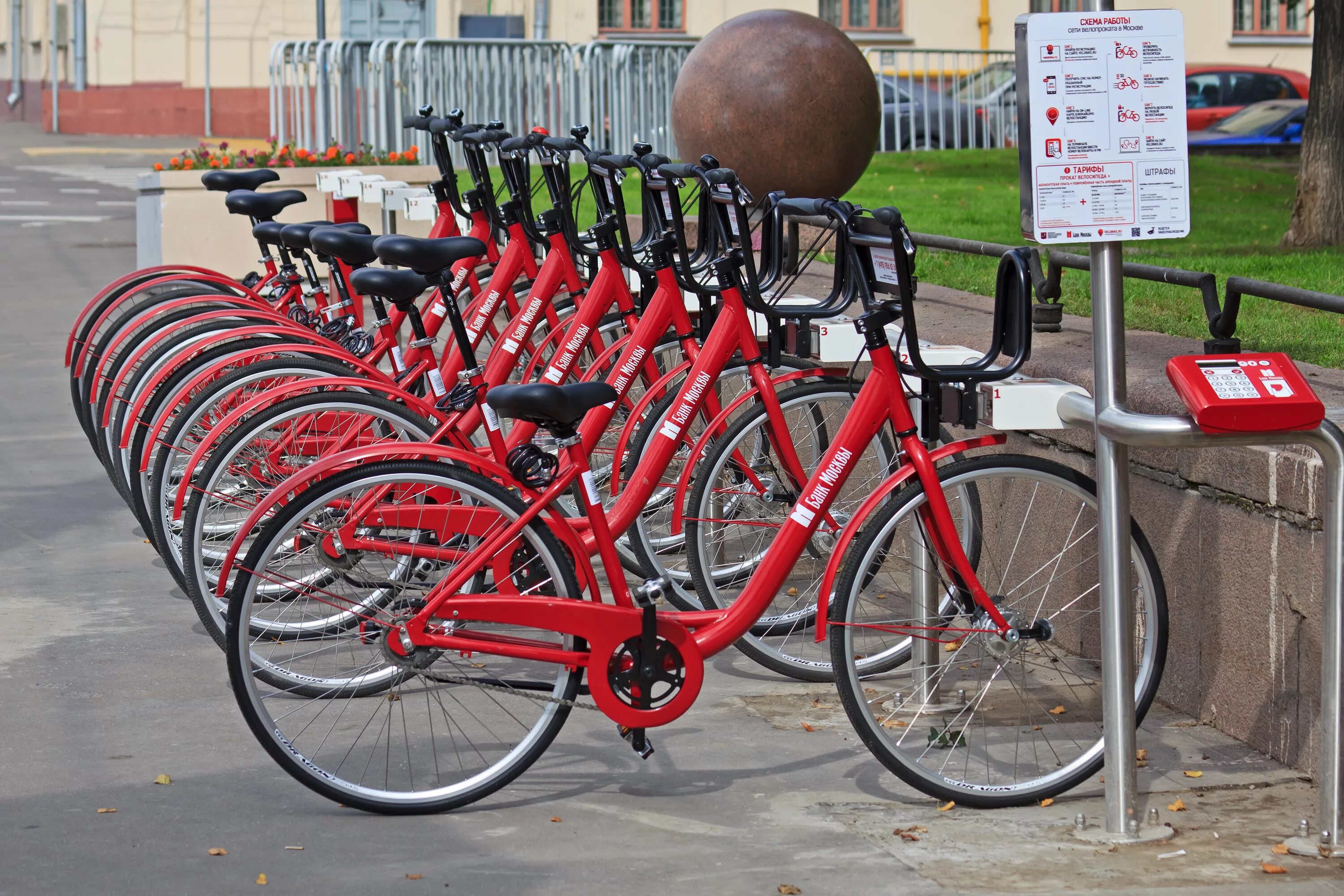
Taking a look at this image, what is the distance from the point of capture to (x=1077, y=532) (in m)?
4.64

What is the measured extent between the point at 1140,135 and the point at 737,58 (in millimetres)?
4946

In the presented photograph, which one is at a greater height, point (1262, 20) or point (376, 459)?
point (1262, 20)

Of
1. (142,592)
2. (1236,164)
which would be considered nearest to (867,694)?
(142,592)

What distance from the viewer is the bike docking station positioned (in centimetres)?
388

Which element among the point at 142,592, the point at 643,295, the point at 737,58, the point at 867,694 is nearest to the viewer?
the point at 867,694

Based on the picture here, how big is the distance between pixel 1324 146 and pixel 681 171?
702 centimetres

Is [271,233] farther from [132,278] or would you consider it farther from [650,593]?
[650,593]

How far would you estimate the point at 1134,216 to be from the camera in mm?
3959

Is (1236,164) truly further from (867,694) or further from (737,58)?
(867,694)

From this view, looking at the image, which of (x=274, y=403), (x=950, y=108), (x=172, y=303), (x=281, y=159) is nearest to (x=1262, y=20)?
(x=950, y=108)

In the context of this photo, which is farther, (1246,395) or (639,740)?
(639,740)

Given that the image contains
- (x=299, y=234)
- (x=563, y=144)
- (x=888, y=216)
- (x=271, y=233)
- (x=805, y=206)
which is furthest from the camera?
(x=271, y=233)

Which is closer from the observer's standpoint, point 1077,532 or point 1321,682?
point 1321,682

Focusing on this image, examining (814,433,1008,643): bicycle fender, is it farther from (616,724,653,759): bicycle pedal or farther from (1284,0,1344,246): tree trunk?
(1284,0,1344,246): tree trunk
